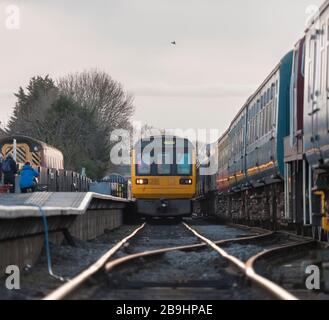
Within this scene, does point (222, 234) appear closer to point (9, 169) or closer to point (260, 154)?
point (260, 154)

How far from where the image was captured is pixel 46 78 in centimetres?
9150

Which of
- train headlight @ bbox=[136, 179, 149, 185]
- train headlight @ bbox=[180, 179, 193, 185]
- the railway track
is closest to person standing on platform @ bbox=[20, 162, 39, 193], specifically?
train headlight @ bbox=[136, 179, 149, 185]

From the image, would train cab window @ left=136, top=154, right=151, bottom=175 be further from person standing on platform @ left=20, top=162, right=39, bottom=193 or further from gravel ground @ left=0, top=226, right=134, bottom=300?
gravel ground @ left=0, top=226, right=134, bottom=300

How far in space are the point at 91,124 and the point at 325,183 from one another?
63.5 metres

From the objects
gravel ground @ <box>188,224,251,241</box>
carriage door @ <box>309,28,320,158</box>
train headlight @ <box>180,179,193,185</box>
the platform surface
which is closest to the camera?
carriage door @ <box>309,28,320,158</box>

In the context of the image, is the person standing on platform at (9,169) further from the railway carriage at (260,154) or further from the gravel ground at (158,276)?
the gravel ground at (158,276)

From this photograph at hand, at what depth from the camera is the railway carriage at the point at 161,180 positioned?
31.5 m

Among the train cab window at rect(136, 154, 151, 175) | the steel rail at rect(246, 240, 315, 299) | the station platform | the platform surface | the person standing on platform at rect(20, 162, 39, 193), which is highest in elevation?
the train cab window at rect(136, 154, 151, 175)

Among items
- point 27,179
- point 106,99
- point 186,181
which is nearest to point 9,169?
point 27,179

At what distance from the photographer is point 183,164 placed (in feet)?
105

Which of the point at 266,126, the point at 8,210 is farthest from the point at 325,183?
the point at 266,126

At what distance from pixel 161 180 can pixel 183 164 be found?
3.52 feet

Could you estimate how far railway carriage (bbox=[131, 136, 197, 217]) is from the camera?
103 ft
